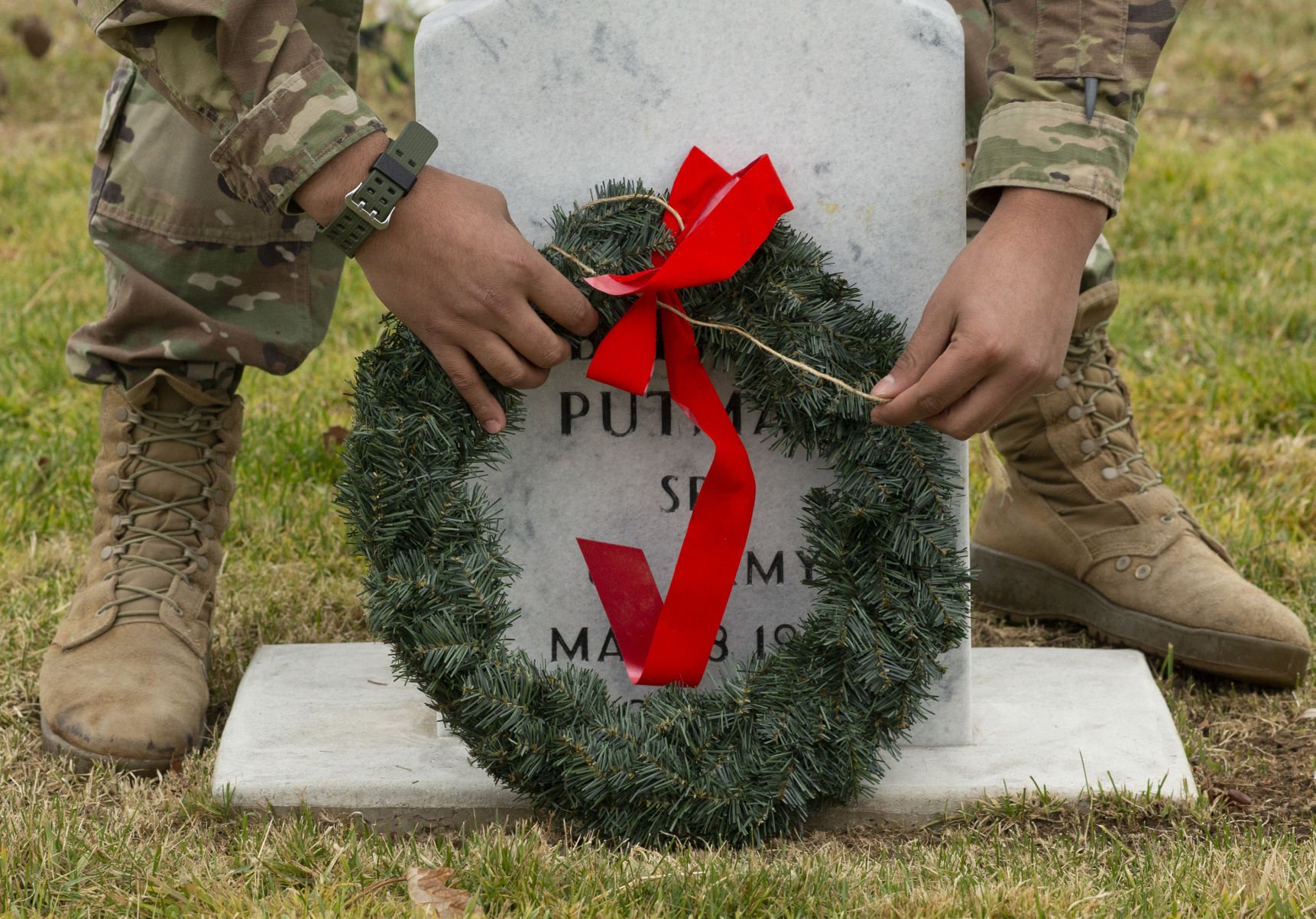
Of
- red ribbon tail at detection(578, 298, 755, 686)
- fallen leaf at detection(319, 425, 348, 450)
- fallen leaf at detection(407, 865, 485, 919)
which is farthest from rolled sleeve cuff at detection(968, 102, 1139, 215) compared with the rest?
fallen leaf at detection(319, 425, 348, 450)

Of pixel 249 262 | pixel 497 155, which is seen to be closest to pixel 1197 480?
pixel 497 155

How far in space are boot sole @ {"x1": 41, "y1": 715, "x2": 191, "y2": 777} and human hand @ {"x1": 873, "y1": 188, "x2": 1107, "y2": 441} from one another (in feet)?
3.41

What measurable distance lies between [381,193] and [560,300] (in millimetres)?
228

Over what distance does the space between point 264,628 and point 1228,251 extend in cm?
288

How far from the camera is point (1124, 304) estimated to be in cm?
361

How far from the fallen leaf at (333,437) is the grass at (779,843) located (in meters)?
0.04

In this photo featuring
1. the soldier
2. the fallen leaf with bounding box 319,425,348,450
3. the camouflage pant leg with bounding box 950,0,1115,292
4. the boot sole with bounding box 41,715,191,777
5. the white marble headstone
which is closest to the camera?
the soldier

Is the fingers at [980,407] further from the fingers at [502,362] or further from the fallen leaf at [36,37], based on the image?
the fallen leaf at [36,37]

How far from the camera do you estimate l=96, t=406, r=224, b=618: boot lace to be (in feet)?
6.82

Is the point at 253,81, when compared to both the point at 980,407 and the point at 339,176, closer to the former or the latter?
the point at 339,176

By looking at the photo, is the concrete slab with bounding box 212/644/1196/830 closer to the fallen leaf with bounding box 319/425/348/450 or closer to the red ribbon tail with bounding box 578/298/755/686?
the red ribbon tail with bounding box 578/298/755/686

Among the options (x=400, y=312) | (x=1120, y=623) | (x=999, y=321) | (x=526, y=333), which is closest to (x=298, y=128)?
(x=400, y=312)

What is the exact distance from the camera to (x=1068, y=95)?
162 cm

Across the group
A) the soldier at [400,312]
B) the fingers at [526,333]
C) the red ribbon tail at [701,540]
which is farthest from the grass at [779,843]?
the fingers at [526,333]
